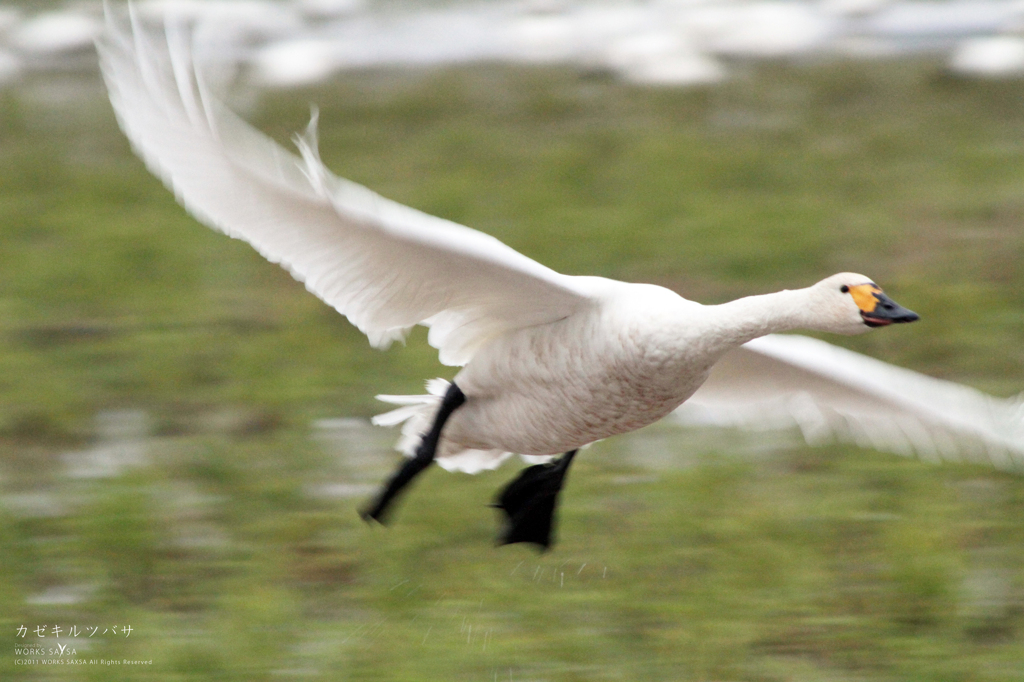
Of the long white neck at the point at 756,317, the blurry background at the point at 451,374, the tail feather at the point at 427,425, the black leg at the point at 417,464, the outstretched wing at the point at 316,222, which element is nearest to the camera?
the outstretched wing at the point at 316,222

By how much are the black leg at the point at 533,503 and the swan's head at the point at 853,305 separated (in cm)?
125

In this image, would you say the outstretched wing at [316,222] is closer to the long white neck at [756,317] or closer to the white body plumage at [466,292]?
the white body plumage at [466,292]

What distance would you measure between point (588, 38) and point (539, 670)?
944cm

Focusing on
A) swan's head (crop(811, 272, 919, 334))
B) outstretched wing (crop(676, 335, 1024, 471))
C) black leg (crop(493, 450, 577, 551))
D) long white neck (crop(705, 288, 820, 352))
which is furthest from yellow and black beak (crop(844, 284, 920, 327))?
black leg (crop(493, 450, 577, 551))

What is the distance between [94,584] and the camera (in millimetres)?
4793

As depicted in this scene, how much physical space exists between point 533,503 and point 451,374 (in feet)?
6.98

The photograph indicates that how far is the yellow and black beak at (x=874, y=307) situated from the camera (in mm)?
3592

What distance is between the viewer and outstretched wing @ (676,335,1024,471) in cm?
423

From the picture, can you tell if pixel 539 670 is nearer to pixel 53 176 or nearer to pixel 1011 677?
pixel 1011 677

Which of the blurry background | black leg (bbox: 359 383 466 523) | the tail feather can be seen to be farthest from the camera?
the blurry background

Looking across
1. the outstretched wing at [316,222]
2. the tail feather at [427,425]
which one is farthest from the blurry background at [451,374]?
the tail feather at [427,425]

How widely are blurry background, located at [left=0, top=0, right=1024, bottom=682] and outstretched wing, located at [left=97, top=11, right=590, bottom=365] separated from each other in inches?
5.8

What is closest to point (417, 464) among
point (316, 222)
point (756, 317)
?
point (316, 222)

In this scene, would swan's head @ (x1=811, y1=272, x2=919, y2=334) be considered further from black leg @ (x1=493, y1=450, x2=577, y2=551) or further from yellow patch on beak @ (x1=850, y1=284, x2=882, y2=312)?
black leg @ (x1=493, y1=450, x2=577, y2=551)
